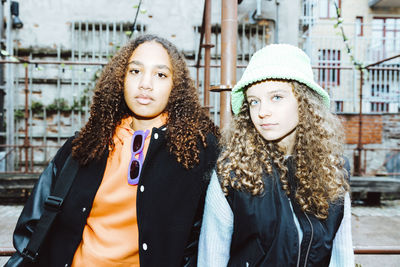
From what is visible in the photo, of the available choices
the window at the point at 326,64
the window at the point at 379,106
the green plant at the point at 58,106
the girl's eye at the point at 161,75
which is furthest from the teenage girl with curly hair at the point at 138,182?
the window at the point at 379,106

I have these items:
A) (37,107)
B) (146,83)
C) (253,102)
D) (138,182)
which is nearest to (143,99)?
(146,83)

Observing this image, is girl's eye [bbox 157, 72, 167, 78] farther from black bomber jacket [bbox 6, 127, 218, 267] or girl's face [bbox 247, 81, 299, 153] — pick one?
girl's face [bbox 247, 81, 299, 153]

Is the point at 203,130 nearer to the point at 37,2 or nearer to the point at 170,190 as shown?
the point at 170,190

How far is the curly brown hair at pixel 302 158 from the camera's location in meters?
1.33

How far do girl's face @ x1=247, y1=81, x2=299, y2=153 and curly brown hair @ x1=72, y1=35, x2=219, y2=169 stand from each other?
1.15 feet

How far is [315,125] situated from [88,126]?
3.85ft

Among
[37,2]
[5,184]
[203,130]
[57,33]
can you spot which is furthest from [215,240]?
[37,2]

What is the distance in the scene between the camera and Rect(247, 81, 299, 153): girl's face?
1.33 meters

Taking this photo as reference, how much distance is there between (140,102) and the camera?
1509mm

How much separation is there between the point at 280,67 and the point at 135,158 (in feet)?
2.65

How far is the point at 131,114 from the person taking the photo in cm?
175

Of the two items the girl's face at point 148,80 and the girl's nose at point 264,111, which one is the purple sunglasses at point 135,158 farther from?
the girl's nose at point 264,111

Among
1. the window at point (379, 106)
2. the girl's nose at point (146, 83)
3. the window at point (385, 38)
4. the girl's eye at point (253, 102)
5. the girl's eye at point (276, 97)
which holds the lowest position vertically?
the girl's eye at point (253, 102)

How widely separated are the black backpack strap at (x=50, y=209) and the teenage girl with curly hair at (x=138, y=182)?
0.02 m
